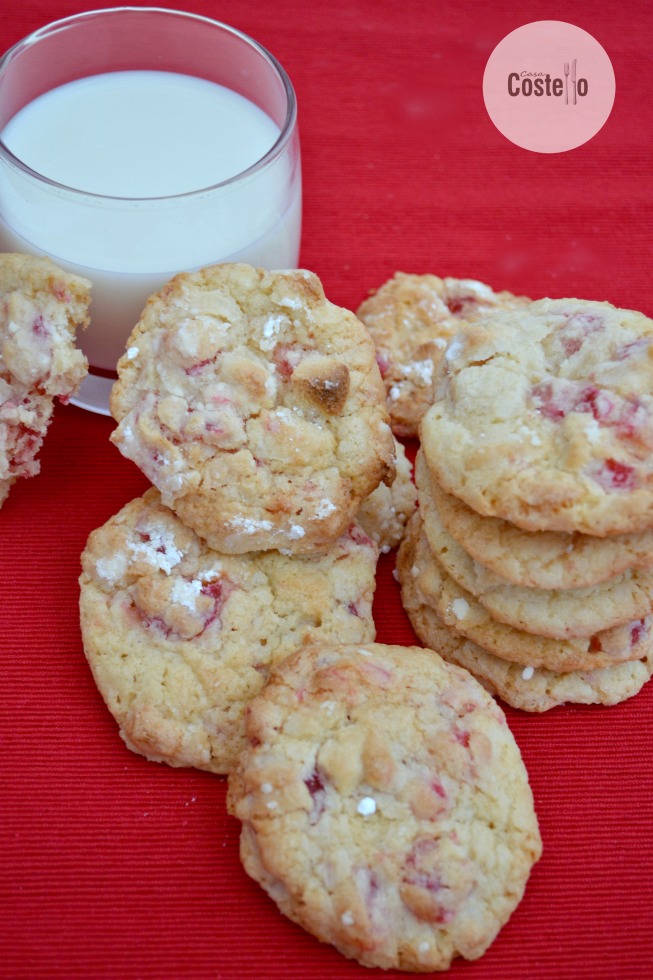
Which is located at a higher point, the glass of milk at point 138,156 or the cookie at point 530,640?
the glass of milk at point 138,156

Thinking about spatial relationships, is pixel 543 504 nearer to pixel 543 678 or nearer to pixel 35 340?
pixel 543 678

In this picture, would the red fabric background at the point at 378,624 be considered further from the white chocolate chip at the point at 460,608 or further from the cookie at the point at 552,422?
the cookie at the point at 552,422

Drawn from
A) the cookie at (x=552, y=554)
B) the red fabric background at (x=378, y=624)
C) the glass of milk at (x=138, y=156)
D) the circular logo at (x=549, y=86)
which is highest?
the glass of milk at (x=138, y=156)

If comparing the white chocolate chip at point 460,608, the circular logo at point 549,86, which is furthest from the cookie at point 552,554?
the circular logo at point 549,86

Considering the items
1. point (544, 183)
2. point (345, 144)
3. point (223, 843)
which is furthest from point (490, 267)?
point (223, 843)

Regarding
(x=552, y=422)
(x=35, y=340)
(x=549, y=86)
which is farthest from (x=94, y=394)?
(x=549, y=86)

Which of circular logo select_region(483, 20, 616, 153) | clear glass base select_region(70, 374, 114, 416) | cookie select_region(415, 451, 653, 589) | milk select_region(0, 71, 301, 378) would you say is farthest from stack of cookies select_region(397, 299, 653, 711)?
circular logo select_region(483, 20, 616, 153)
